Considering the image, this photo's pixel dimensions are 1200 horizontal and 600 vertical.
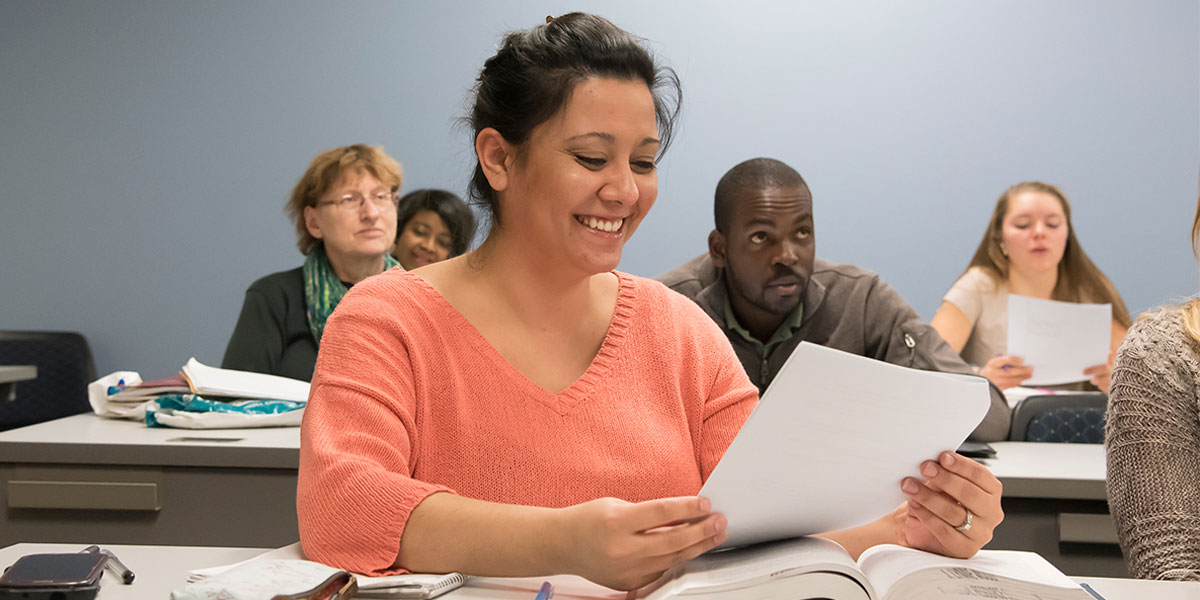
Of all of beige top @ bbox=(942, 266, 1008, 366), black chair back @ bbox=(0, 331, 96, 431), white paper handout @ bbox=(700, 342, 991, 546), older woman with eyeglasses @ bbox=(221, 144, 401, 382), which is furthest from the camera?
black chair back @ bbox=(0, 331, 96, 431)

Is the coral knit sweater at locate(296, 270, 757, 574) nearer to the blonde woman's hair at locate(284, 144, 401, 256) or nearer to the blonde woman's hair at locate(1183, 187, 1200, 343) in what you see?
the blonde woman's hair at locate(1183, 187, 1200, 343)

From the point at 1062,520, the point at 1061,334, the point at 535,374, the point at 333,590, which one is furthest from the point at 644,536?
the point at 1061,334

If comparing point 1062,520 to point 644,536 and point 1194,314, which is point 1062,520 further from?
point 644,536

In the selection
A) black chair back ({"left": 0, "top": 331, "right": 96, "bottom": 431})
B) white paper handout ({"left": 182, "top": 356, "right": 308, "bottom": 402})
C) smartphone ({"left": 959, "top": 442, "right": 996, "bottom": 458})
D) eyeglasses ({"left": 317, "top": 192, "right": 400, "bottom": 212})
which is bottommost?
black chair back ({"left": 0, "top": 331, "right": 96, "bottom": 431})

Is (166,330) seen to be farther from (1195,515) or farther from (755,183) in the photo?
(1195,515)

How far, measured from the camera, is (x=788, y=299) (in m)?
2.50

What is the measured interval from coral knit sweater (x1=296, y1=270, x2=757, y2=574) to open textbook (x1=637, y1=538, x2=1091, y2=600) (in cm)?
26

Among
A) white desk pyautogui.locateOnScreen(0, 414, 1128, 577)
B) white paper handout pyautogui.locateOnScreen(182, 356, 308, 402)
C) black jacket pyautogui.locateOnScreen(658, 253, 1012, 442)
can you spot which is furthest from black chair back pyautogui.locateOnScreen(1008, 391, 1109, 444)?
white paper handout pyautogui.locateOnScreen(182, 356, 308, 402)

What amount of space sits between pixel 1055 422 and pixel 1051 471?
1.49ft

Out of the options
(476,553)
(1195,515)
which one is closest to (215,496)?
(476,553)

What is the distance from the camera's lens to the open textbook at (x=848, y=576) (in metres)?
0.82

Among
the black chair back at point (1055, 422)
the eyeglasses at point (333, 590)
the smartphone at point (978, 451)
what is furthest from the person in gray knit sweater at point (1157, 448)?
the black chair back at point (1055, 422)

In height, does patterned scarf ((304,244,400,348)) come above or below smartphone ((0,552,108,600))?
below

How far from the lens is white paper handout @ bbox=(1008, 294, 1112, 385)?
9.16 ft
